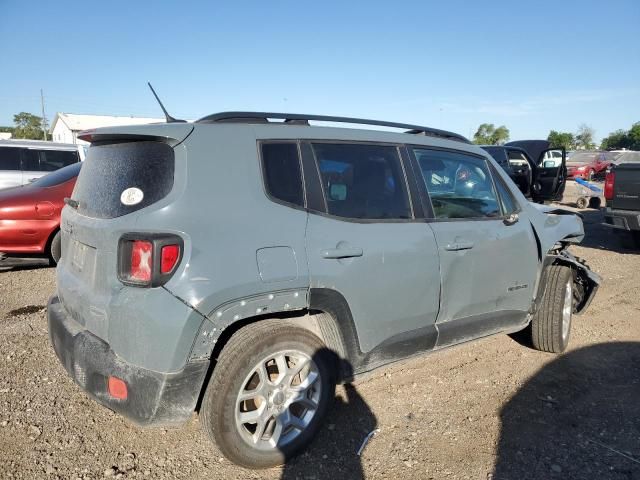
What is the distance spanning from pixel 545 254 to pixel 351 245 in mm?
2018

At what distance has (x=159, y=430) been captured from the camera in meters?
3.00

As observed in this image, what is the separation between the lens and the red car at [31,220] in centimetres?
608

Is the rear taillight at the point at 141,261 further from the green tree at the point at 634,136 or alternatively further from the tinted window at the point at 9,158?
the green tree at the point at 634,136

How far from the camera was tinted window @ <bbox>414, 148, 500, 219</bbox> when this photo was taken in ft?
10.9

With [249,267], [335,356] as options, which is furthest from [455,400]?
[249,267]

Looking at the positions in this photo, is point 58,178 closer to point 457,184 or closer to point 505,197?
point 457,184

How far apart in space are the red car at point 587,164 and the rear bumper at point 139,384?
89.8 ft

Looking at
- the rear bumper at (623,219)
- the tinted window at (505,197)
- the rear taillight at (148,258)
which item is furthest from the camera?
the rear bumper at (623,219)

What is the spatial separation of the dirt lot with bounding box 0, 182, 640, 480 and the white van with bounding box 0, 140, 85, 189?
5545 millimetres

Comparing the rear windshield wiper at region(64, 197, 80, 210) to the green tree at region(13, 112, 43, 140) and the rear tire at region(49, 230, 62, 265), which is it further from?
the green tree at region(13, 112, 43, 140)

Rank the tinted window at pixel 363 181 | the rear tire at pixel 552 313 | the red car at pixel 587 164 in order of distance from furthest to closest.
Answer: the red car at pixel 587 164 → the rear tire at pixel 552 313 → the tinted window at pixel 363 181

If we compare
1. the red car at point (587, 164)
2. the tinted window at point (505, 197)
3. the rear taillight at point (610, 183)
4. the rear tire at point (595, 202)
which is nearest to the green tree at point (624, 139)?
the red car at point (587, 164)

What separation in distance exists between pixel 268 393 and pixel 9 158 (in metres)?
8.60

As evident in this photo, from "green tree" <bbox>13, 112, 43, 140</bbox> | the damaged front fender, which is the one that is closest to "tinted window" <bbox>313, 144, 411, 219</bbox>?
the damaged front fender
